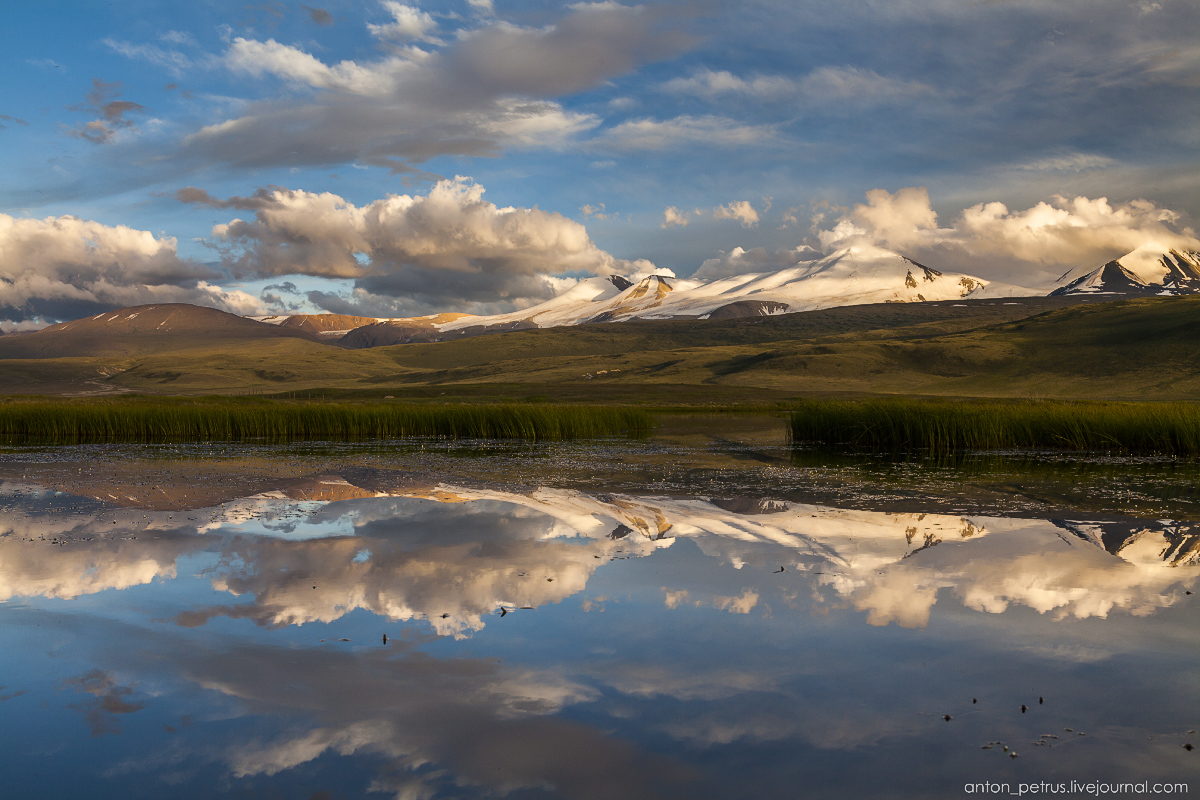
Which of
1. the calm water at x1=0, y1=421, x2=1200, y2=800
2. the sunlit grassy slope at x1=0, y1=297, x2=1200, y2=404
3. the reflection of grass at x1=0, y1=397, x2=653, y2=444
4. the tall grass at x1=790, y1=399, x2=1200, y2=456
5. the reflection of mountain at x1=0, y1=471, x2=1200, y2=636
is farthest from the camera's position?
the sunlit grassy slope at x1=0, y1=297, x2=1200, y2=404

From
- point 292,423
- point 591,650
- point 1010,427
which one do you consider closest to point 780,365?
point 1010,427

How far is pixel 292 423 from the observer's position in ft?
88.1

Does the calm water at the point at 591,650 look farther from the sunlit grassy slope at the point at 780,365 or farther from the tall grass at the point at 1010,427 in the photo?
the sunlit grassy slope at the point at 780,365

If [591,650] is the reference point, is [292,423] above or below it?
above

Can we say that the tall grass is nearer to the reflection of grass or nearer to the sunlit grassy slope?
the reflection of grass

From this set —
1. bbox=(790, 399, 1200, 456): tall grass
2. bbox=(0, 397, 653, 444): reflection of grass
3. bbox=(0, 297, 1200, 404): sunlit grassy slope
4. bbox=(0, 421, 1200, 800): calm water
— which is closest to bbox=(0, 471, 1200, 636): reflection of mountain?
bbox=(0, 421, 1200, 800): calm water

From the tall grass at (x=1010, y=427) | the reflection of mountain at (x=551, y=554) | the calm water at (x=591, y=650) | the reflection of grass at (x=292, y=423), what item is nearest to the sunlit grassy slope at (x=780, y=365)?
the reflection of grass at (x=292, y=423)

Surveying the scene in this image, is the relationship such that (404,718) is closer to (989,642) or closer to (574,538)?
(989,642)

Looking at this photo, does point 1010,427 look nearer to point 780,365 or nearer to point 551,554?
point 551,554

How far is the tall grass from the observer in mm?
20156

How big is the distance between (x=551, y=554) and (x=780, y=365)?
95.9 meters

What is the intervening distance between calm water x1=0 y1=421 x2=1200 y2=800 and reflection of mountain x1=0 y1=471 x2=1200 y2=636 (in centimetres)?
5

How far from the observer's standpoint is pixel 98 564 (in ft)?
24.4

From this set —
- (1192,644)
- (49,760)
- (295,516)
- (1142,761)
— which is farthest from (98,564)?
(1192,644)
